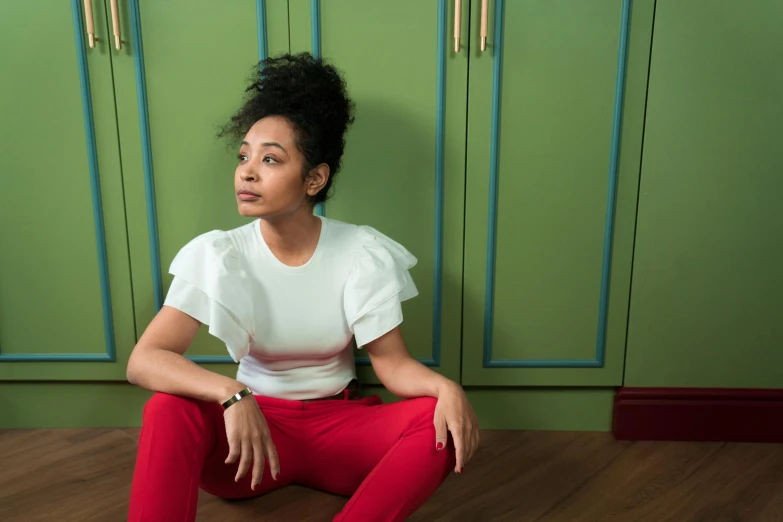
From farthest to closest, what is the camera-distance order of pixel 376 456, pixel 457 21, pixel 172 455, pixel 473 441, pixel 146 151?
pixel 146 151 → pixel 457 21 → pixel 376 456 → pixel 473 441 → pixel 172 455

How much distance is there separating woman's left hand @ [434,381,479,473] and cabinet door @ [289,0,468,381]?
21.3 inches

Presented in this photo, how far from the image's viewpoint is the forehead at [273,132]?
1205mm

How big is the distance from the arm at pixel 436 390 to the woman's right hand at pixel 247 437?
300 millimetres

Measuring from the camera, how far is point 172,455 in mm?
1006

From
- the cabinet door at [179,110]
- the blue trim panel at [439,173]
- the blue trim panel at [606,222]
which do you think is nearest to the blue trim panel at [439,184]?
the blue trim panel at [439,173]

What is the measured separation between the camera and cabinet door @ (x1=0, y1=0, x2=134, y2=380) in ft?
4.97

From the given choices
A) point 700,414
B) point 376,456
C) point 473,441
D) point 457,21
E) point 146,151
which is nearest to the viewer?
point 473,441

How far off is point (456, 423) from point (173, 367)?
20.2 inches

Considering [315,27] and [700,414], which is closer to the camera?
[315,27]

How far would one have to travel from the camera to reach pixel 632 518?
136 centimetres

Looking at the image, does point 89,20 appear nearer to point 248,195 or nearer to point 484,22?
point 248,195

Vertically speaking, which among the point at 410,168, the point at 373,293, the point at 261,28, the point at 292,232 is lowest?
the point at 373,293

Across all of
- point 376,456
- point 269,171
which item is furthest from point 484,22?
point 376,456

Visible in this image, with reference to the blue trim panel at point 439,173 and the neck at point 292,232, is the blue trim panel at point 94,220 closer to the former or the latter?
the neck at point 292,232
